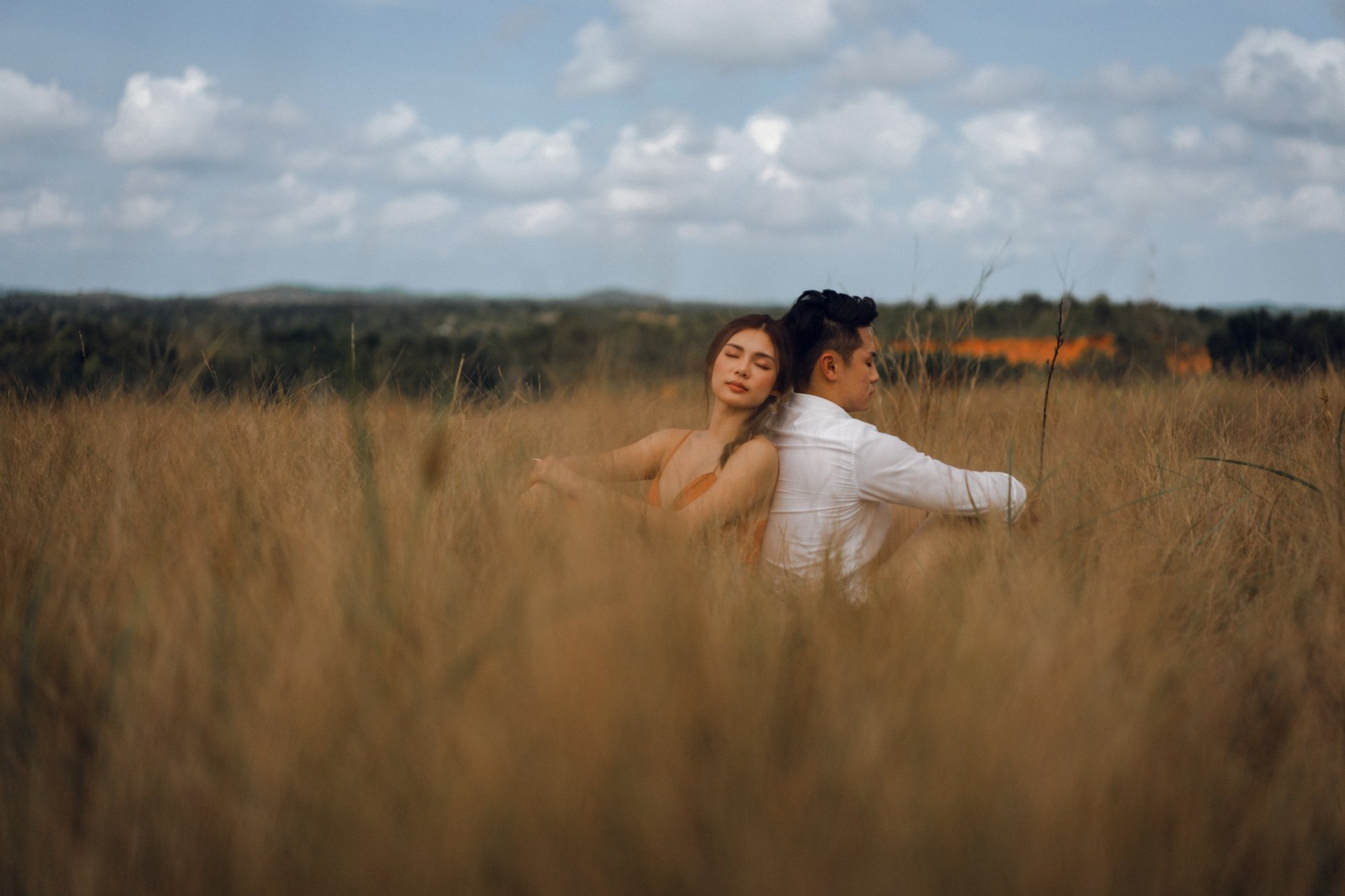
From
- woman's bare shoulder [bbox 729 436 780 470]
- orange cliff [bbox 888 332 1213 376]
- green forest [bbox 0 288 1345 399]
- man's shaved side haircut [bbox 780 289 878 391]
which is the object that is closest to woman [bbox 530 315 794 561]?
woman's bare shoulder [bbox 729 436 780 470]

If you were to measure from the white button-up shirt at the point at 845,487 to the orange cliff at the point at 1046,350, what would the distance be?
1.33 meters

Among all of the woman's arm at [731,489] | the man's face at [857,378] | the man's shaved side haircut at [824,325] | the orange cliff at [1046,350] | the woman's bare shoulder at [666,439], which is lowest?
the woman's arm at [731,489]

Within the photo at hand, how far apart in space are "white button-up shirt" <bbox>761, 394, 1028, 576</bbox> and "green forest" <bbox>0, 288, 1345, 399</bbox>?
103 centimetres

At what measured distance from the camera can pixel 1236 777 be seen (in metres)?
1.38

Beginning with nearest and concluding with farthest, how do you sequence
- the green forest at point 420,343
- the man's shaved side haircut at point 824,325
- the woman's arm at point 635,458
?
1. the man's shaved side haircut at point 824,325
2. the woman's arm at point 635,458
3. the green forest at point 420,343

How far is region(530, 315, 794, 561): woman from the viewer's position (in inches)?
93.0

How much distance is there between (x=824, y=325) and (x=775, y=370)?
9.7 inches

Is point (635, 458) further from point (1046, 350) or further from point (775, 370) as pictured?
point (1046, 350)

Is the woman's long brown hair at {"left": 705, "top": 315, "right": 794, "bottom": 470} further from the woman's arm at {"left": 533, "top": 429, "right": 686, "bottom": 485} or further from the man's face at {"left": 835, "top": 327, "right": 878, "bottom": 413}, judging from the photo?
the woman's arm at {"left": 533, "top": 429, "right": 686, "bottom": 485}

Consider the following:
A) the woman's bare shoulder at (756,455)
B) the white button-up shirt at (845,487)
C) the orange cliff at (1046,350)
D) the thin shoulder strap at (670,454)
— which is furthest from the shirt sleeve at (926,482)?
the orange cliff at (1046,350)

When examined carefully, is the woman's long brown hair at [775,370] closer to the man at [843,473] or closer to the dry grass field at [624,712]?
the man at [843,473]

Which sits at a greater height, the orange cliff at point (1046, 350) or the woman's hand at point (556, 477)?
the orange cliff at point (1046, 350)

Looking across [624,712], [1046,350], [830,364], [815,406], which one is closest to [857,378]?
[830,364]

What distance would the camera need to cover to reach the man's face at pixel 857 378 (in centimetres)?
271
